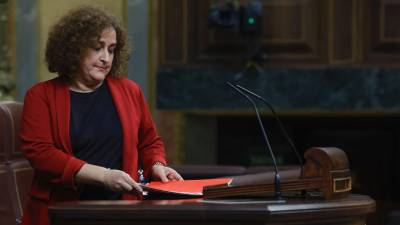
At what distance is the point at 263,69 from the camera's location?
10273 mm

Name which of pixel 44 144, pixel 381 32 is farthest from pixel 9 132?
pixel 381 32

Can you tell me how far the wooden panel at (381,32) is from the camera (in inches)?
401

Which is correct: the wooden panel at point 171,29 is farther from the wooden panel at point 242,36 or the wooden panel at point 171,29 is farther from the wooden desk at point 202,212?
the wooden desk at point 202,212

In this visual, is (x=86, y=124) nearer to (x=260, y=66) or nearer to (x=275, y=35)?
(x=260, y=66)

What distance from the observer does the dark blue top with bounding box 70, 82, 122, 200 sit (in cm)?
379

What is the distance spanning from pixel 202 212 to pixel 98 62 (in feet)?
3.11

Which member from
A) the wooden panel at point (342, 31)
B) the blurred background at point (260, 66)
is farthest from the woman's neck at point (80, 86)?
the wooden panel at point (342, 31)

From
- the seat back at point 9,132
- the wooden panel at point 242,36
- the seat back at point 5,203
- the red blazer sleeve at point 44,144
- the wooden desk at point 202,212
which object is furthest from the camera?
the wooden panel at point 242,36

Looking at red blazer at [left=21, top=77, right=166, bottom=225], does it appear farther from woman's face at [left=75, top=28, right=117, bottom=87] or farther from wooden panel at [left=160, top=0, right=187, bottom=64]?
wooden panel at [left=160, top=0, right=187, bottom=64]

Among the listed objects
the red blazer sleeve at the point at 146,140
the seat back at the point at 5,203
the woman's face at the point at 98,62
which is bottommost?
the seat back at the point at 5,203

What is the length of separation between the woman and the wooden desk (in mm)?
346

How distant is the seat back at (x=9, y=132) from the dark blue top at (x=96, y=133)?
1.00m

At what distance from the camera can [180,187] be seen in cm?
368

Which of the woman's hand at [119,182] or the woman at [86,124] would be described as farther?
the woman at [86,124]
